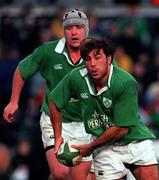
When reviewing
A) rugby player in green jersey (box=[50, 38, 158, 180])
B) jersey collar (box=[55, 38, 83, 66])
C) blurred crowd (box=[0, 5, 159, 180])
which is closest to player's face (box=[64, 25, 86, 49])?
jersey collar (box=[55, 38, 83, 66])

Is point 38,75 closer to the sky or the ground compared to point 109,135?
closer to the ground

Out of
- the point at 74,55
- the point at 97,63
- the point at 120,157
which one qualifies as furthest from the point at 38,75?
the point at 97,63

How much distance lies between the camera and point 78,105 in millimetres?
11922

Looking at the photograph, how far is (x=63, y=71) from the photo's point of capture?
11.9 meters

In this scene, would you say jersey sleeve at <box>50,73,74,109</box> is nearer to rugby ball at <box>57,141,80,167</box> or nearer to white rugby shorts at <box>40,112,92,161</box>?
Result: rugby ball at <box>57,141,80,167</box>

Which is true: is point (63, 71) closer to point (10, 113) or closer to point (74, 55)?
point (74, 55)

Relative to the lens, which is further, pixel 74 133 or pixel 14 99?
pixel 74 133

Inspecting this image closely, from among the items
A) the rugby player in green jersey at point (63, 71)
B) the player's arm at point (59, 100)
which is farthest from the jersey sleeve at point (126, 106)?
the rugby player in green jersey at point (63, 71)

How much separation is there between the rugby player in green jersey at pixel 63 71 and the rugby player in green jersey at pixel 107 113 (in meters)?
0.93

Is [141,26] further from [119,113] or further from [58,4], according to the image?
[119,113]

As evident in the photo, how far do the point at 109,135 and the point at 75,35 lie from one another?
60.0 inches

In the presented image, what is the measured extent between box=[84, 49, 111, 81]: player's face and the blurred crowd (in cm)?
449

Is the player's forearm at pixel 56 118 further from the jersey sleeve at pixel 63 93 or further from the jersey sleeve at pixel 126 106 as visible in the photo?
the jersey sleeve at pixel 126 106

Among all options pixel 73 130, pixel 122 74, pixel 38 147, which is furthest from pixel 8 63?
pixel 122 74
